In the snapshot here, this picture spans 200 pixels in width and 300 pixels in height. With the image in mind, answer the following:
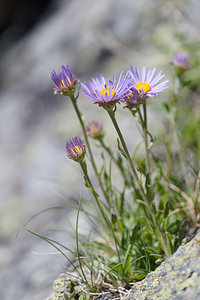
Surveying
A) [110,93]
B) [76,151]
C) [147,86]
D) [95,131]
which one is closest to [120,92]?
[110,93]

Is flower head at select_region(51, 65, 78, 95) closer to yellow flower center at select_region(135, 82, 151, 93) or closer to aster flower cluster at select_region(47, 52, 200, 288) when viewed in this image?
aster flower cluster at select_region(47, 52, 200, 288)

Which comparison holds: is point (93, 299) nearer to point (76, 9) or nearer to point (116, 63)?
point (116, 63)

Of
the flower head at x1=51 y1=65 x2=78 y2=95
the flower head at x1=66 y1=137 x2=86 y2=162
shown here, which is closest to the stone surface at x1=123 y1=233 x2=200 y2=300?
the flower head at x1=66 y1=137 x2=86 y2=162

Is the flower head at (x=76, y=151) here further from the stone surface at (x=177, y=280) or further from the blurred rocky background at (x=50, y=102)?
the blurred rocky background at (x=50, y=102)

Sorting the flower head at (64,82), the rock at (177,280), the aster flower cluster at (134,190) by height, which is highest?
the flower head at (64,82)

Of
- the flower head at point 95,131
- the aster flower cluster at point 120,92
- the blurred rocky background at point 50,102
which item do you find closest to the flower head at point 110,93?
the aster flower cluster at point 120,92

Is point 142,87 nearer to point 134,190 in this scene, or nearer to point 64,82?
point 64,82

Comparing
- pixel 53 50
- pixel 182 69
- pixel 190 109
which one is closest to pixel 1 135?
pixel 53 50
